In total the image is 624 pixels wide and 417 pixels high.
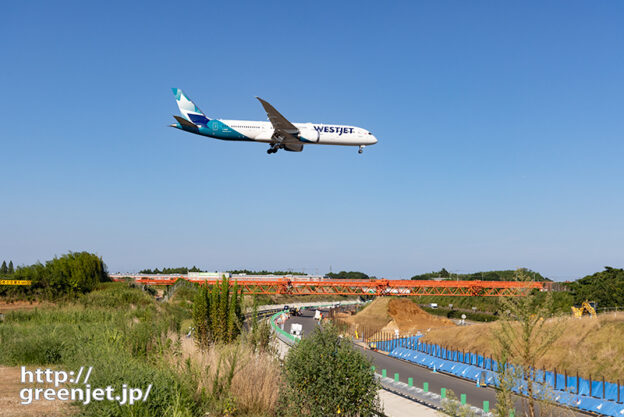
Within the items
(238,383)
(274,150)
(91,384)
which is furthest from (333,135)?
(91,384)

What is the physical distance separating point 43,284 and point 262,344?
40590mm

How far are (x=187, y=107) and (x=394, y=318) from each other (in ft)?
140

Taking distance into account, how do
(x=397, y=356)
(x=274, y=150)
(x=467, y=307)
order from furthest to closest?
(x=467, y=307) < (x=397, y=356) < (x=274, y=150)

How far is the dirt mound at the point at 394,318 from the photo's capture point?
234ft

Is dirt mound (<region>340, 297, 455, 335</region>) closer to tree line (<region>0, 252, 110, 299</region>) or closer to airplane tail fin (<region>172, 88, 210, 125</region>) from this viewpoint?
tree line (<region>0, 252, 110, 299</region>)

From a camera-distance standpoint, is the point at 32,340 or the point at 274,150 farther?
the point at 274,150

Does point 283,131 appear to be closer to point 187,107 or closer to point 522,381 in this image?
point 187,107

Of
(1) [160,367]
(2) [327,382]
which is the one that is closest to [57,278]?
(1) [160,367]

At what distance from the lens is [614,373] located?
30.3 metres

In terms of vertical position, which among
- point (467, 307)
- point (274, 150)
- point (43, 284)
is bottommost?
point (467, 307)

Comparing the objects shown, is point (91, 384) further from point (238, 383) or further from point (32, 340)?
point (32, 340)

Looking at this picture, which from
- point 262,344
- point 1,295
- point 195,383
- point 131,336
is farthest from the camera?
point 1,295

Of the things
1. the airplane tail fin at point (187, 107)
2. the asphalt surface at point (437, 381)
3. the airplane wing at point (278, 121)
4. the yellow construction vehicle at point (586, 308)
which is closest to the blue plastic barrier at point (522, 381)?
the asphalt surface at point (437, 381)

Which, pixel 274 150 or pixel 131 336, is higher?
pixel 274 150
